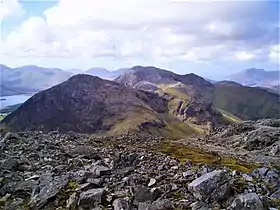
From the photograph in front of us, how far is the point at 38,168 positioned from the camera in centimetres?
3731

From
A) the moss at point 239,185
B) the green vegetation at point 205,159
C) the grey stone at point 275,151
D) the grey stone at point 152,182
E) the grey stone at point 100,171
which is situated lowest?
the grey stone at point 275,151

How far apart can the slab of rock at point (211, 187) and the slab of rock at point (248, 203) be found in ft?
6.77

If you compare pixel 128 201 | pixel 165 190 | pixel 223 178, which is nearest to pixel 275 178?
pixel 223 178

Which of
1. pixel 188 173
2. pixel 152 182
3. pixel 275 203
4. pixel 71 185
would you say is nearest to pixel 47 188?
pixel 71 185

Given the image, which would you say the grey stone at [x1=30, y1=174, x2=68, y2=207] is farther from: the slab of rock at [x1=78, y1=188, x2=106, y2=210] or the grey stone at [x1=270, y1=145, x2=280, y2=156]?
the grey stone at [x1=270, y1=145, x2=280, y2=156]

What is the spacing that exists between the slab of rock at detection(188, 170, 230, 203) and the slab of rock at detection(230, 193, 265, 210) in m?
2.06

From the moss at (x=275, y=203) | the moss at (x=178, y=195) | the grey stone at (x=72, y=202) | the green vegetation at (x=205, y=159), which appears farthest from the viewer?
the green vegetation at (x=205, y=159)

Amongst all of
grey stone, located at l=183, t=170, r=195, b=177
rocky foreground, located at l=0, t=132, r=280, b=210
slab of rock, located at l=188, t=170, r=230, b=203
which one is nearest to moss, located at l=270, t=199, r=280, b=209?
rocky foreground, located at l=0, t=132, r=280, b=210

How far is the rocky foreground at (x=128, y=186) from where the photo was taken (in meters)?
26.5

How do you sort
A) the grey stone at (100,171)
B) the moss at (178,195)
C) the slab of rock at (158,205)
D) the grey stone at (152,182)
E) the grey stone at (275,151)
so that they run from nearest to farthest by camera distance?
the slab of rock at (158,205), the moss at (178,195), the grey stone at (152,182), the grey stone at (100,171), the grey stone at (275,151)

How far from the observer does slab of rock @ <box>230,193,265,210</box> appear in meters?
24.1

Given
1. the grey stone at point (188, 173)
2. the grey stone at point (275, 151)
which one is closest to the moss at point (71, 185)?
the grey stone at point (188, 173)

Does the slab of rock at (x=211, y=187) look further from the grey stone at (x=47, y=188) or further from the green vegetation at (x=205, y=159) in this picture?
the green vegetation at (x=205, y=159)

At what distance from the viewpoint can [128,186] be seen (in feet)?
97.9
